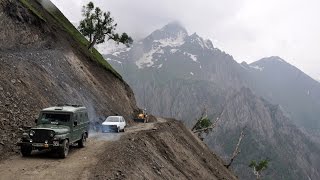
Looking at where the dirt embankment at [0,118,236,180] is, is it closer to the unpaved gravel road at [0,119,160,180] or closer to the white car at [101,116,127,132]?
the unpaved gravel road at [0,119,160,180]

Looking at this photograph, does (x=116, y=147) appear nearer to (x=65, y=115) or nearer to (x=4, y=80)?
(x=65, y=115)

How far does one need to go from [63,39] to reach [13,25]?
11996mm

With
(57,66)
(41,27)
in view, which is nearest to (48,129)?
(57,66)

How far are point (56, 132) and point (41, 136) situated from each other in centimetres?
83

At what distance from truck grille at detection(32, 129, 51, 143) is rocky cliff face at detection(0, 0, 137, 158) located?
2250 millimetres

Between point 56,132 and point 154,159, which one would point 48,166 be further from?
point 154,159

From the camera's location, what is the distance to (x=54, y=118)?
84.6 feet

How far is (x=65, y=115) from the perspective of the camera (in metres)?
26.0

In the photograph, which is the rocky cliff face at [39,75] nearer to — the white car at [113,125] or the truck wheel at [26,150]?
the truck wheel at [26,150]

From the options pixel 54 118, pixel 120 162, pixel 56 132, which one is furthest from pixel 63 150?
pixel 120 162

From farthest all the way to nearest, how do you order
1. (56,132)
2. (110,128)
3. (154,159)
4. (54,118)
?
(110,128), (154,159), (54,118), (56,132)

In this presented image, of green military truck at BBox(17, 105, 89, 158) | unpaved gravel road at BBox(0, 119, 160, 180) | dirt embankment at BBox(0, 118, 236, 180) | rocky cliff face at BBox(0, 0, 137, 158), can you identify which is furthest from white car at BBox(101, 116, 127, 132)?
unpaved gravel road at BBox(0, 119, 160, 180)

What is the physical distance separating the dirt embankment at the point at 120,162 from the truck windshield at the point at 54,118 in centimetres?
202

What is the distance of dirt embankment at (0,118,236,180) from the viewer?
21.0 metres
